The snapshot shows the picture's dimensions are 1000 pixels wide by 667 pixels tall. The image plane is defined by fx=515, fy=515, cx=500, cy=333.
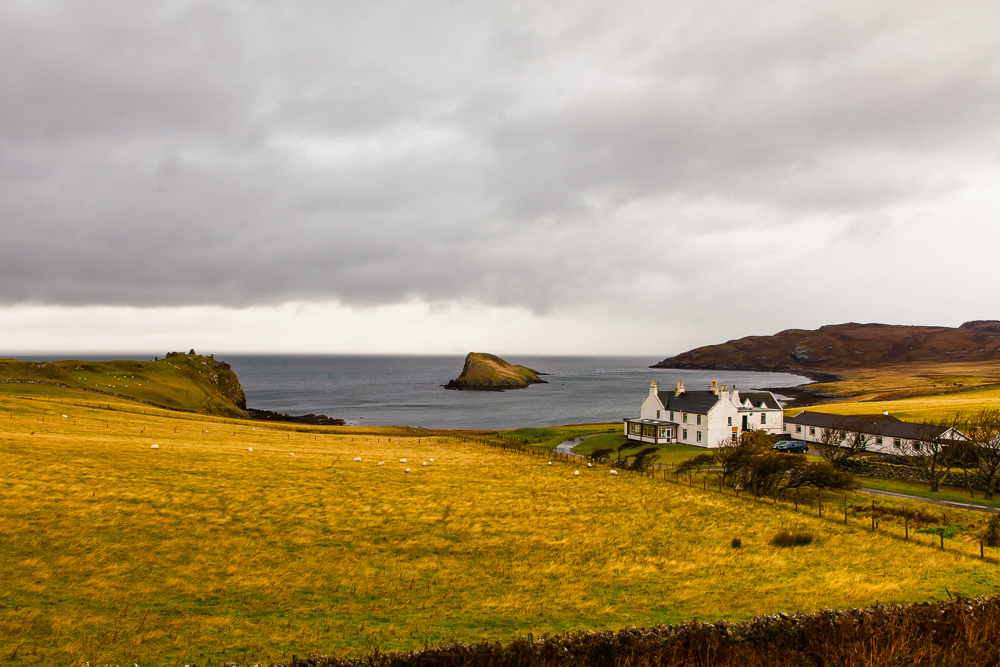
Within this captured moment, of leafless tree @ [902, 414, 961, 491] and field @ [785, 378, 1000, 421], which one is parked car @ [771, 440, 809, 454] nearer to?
leafless tree @ [902, 414, 961, 491]

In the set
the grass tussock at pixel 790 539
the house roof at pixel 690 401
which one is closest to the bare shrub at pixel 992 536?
the grass tussock at pixel 790 539

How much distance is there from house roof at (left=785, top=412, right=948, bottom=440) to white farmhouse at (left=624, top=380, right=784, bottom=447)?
5639 mm

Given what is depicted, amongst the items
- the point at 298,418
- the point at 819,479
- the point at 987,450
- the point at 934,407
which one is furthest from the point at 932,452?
the point at 298,418

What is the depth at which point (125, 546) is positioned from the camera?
2303 cm

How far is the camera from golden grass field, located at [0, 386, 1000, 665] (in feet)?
56.7

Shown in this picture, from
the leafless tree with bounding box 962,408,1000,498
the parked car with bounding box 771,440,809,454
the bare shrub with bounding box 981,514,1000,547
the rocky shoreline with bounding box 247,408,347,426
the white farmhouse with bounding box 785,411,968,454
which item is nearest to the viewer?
the bare shrub with bounding box 981,514,1000,547

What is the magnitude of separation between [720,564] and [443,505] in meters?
17.1

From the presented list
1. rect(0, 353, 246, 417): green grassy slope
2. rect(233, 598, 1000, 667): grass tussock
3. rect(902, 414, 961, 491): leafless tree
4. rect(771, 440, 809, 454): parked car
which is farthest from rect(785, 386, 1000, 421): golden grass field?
rect(0, 353, 246, 417): green grassy slope

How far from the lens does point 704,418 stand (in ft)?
260

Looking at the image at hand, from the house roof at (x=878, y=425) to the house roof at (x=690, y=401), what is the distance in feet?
52.4

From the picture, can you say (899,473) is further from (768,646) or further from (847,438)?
(768,646)

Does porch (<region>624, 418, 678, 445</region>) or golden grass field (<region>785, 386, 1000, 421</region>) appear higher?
golden grass field (<region>785, 386, 1000, 421</region>)

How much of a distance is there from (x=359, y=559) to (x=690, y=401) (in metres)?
70.3

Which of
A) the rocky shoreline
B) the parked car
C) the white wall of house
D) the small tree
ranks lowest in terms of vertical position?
the rocky shoreline
